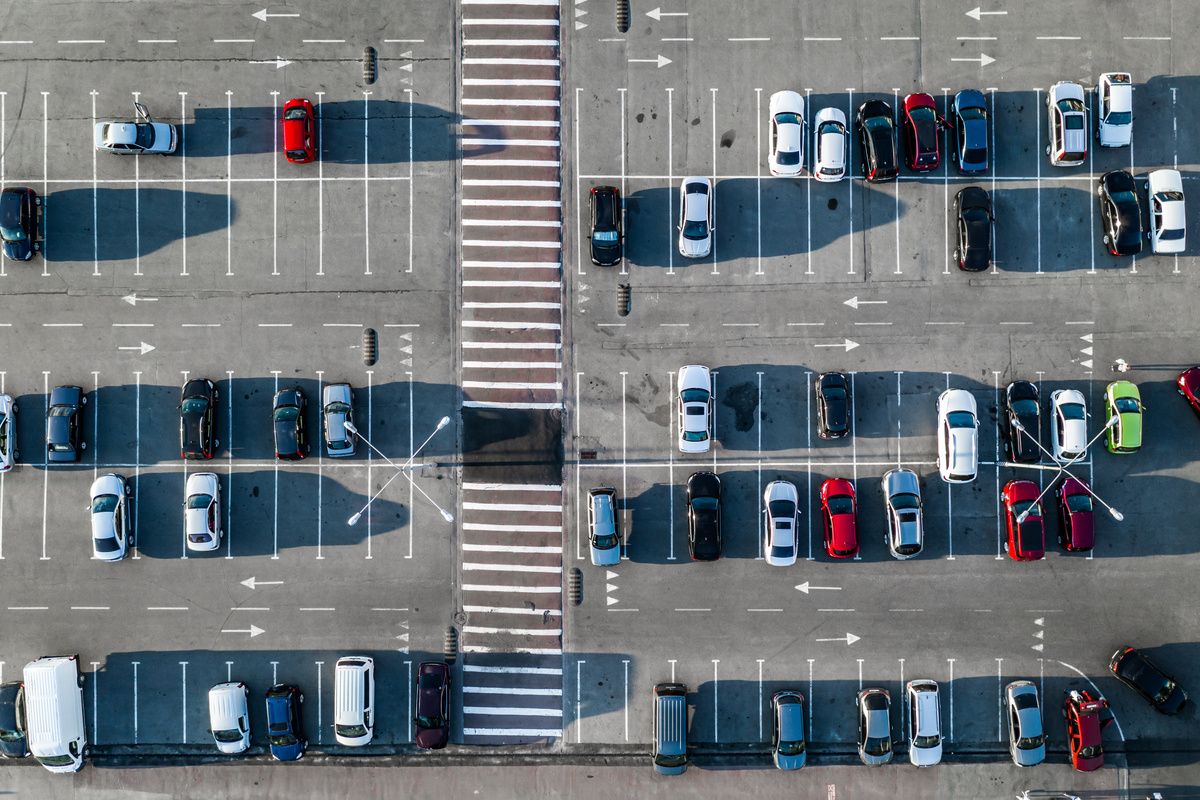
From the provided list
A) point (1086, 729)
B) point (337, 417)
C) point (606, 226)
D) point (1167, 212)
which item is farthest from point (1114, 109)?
point (337, 417)

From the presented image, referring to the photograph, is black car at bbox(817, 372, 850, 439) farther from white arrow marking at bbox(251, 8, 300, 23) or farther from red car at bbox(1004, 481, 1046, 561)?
white arrow marking at bbox(251, 8, 300, 23)

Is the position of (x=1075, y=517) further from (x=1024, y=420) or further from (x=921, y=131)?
(x=921, y=131)

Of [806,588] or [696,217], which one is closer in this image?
[696,217]

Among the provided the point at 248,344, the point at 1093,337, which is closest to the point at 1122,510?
the point at 1093,337

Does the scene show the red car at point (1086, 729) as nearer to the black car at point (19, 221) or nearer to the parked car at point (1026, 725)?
the parked car at point (1026, 725)

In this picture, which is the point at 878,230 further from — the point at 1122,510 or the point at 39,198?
the point at 39,198

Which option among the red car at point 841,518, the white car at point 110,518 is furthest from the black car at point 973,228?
the white car at point 110,518
